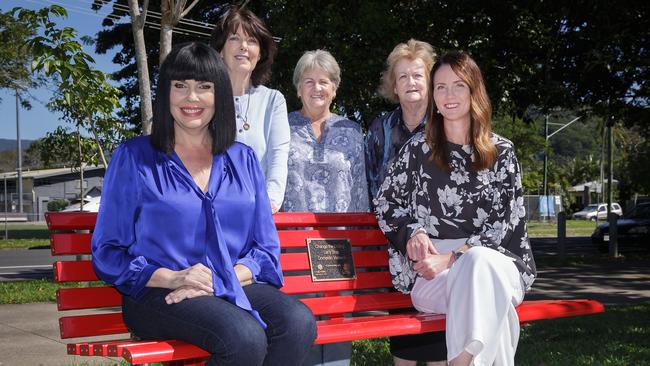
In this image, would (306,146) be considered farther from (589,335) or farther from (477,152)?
(589,335)

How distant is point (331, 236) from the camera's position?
4508 mm

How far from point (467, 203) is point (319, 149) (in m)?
1.05

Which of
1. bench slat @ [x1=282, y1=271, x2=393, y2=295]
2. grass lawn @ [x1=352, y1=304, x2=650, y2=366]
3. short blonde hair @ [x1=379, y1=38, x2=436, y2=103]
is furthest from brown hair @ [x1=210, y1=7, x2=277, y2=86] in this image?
grass lawn @ [x1=352, y1=304, x2=650, y2=366]

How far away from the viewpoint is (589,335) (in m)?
7.20

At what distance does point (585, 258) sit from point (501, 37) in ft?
23.3

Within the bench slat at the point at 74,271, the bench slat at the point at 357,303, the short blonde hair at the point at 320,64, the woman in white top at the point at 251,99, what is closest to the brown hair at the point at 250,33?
the woman in white top at the point at 251,99

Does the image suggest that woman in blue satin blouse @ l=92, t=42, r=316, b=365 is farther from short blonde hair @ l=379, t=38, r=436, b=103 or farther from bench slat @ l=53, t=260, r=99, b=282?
short blonde hair @ l=379, t=38, r=436, b=103

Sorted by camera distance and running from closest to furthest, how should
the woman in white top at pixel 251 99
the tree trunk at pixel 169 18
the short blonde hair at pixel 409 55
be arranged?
1. the woman in white top at pixel 251 99
2. the short blonde hair at pixel 409 55
3. the tree trunk at pixel 169 18

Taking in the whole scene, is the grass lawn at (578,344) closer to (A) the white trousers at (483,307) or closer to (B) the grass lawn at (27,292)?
(A) the white trousers at (483,307)

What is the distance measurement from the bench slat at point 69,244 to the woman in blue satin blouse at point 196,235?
1.63ft

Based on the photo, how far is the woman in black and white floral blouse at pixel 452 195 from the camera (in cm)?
391

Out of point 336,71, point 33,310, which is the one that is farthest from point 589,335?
point 33,310

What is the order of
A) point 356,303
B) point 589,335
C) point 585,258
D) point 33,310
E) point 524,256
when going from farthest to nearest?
point 585,258
point 33,310
point 589,335
point 356,303
point 524,256

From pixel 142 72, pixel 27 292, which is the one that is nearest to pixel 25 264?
pixel 27 292
